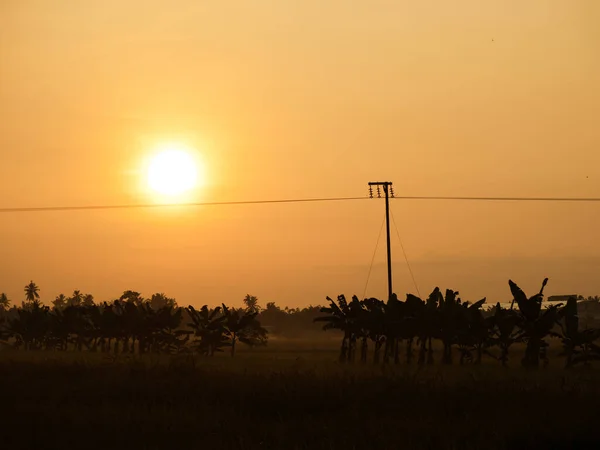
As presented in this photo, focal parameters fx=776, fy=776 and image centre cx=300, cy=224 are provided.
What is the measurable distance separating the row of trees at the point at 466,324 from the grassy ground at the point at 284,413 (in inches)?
562

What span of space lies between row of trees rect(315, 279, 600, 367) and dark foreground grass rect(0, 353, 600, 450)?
13.6 meters

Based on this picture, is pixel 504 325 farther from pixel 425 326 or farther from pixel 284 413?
pixel 284 413

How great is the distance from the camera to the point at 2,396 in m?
22.3

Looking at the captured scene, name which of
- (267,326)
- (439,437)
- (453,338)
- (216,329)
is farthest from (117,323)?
(267,326)

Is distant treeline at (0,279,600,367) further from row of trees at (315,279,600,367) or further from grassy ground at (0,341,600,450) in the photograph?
grassy ground at (0,341,600,450)

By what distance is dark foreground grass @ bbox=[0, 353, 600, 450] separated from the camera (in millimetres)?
15914

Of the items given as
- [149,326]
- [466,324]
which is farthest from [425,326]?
[149,326]

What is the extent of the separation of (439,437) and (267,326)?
154 m

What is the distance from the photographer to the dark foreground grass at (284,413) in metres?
15.9

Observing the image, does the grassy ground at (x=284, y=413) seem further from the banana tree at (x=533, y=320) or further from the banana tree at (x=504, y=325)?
the banana tree at (x=504, y=325)

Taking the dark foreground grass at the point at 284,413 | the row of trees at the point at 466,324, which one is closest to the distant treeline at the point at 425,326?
the row of trees at the point at 466,324

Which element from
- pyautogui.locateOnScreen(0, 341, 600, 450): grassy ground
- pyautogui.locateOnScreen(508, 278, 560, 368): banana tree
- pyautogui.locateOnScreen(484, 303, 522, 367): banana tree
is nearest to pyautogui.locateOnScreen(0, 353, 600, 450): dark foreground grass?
pyautogui.locateOnScreen(0, 341, 600, 450): grassy ground

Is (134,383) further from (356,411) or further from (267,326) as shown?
(267,326)

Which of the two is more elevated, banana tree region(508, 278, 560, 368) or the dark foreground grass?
banana tree region(508, 278, 560, 368)
